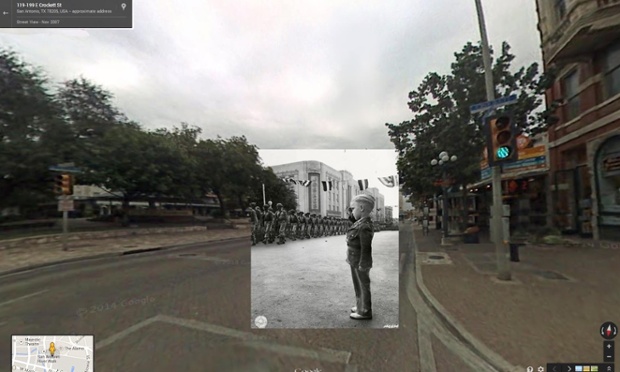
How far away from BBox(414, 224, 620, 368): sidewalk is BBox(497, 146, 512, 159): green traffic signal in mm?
1972

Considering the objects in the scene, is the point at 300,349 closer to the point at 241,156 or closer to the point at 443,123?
the point at 241,156

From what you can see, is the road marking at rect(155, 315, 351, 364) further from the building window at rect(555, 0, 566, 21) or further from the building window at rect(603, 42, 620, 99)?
the building window at rect(555, 0, 566, 21)

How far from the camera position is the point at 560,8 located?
148 inches

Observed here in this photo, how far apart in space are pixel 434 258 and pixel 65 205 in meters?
9.15

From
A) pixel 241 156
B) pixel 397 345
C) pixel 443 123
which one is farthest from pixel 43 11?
pixel 443 123

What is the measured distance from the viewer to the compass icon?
2.31m

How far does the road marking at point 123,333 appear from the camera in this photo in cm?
240

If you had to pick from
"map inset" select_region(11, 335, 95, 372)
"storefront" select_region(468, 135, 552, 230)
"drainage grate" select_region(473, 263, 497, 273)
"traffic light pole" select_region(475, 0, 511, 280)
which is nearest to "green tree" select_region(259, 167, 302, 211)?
"map inset" select_region(11, 335, 95, 372)

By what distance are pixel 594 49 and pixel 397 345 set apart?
5.30 metres

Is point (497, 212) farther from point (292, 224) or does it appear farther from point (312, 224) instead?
point (292, 224)

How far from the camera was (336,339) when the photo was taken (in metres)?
2.34

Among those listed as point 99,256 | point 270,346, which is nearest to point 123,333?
point 270,346

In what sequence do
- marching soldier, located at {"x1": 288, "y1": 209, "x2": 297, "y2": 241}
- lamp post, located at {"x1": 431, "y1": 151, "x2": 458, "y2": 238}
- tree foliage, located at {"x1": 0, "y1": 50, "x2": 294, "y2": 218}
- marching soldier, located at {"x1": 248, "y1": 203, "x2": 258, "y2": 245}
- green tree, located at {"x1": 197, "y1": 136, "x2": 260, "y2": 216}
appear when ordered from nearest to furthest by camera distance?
marching soldier, located at {"x1": 248, "y1": 203, "x2": 258, "y2": 245} → marching soldier, located at {"x1": 288, "y1": 209, "x2": 297, "y2": 241} → green tree, located at {"x1": 197, "y1": 136, "x2": 260, "y2": 216} → tree foliage, located at {"x1": 0, "y1": 50, "x2": 294, "y2": 218} → lamp post, located at {"x1": 431, "y1": 151, "x2": 458, "y2": 238}

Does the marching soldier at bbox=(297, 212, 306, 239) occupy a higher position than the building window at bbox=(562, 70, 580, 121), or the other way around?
the building window at bbox=(562, 70, 580, 121)
